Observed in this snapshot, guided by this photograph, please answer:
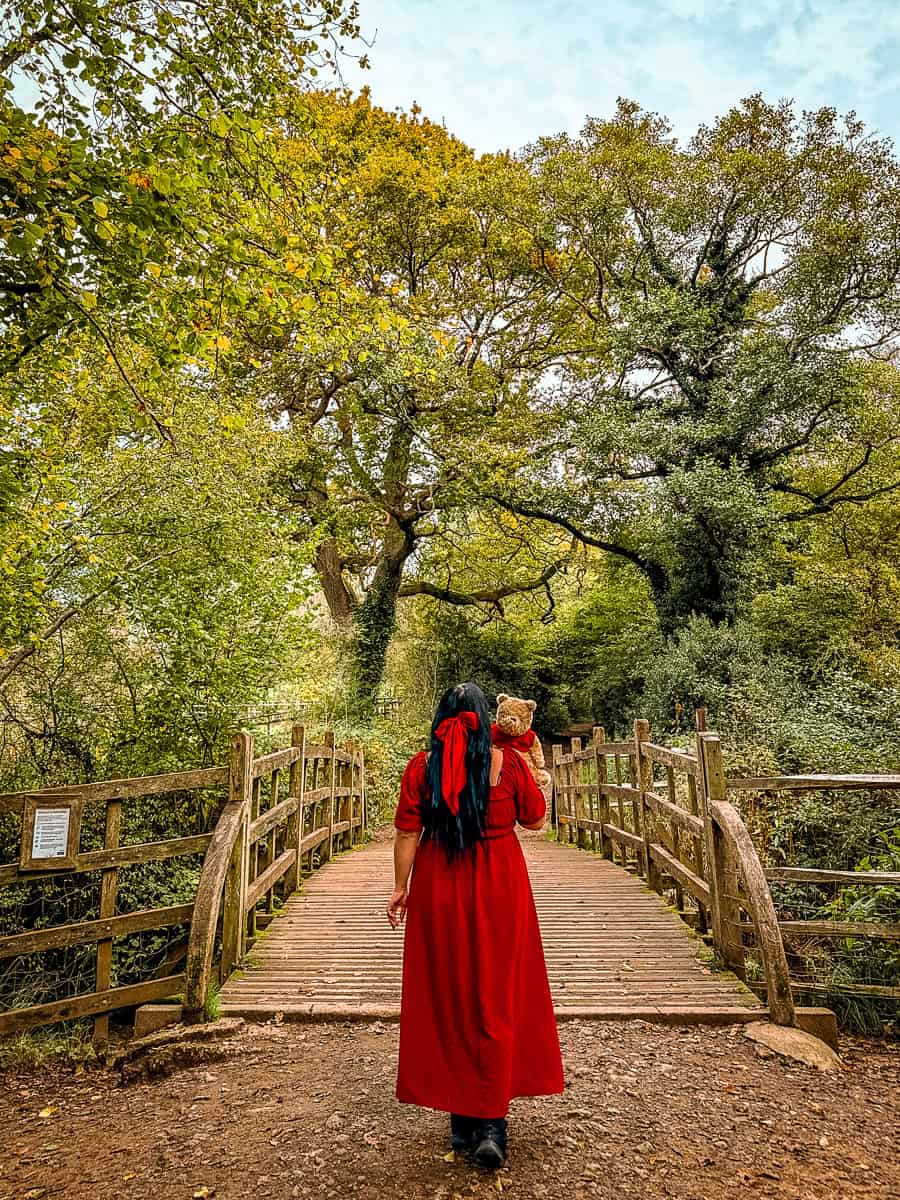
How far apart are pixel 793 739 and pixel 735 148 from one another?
13491 millimetres

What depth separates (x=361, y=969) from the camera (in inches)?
183

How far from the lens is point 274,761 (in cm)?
573

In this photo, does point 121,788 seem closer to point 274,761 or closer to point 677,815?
point 274,761

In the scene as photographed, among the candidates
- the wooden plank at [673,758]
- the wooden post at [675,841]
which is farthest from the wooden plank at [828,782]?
the wooden post at [675,841]

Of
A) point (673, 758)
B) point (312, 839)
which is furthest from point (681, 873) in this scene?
point (312, 839)

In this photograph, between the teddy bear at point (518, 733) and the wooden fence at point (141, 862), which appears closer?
the teddy bear at point (518, 733)

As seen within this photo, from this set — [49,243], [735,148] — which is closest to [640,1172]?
[49,243]

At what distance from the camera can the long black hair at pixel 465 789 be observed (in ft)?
8.98

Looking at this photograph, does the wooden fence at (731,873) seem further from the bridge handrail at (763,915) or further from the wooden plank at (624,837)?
the wooden plank at (624,837)

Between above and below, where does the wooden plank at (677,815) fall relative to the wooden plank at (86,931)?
above

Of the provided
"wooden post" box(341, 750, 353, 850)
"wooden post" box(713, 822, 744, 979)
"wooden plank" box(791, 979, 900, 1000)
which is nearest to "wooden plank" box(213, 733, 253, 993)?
"wooden post" box(713, 822, 744, 979)

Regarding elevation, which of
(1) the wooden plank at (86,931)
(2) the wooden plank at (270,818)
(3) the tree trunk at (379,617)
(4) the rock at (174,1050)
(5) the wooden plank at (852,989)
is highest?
(3) the tree trunk at (379,617)

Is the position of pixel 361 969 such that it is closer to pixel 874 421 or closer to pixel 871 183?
pixel 874 421

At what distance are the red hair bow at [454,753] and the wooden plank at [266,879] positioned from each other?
2.64 metres
